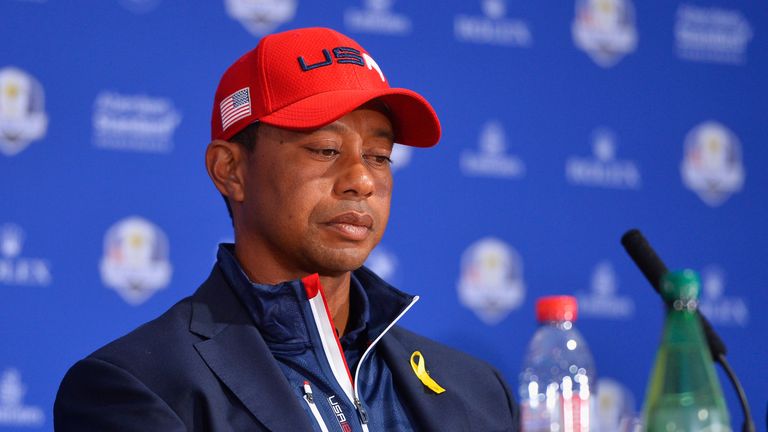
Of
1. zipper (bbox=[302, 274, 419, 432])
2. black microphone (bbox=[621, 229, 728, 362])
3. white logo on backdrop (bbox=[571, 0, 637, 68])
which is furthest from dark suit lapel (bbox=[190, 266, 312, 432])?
white logo on backdrop (bbox=[571, 0, 637, 68])

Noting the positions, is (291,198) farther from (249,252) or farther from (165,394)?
(165,394)

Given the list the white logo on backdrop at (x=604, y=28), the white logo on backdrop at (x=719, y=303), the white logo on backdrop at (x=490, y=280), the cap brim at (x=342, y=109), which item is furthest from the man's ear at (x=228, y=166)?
the white logo on backdrop at (x=719, y=303)

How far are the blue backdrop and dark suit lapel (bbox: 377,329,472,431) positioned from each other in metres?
0.69

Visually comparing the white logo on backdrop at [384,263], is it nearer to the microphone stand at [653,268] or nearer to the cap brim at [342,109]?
the cap brim at [342,109]

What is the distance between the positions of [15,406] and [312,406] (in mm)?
870

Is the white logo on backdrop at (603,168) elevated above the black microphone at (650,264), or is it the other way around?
the white logo on backdrop at (603,168)

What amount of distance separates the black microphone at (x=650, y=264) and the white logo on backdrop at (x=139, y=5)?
157 cm

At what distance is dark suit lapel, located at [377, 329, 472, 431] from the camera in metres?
1.81

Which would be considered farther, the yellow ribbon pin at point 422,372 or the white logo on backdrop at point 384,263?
the white logo on backdrop at point 384,263

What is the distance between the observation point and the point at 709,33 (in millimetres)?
3035

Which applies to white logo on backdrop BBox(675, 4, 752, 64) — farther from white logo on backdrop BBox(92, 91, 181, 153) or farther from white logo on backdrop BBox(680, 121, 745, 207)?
white logo on backdrop BBox(92, 91, 181, 153)

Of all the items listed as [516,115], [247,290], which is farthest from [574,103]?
[247,290]

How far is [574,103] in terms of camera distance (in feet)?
9.52

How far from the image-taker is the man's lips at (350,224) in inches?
69.5
